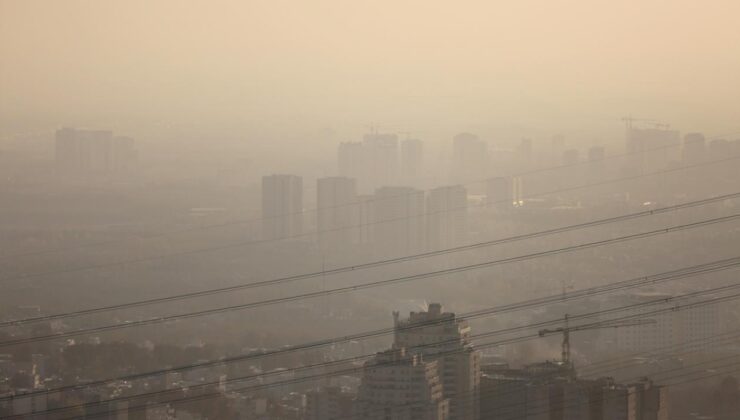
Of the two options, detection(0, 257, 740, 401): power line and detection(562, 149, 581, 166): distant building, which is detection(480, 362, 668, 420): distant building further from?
detection(562, 149, 581, 166): distant building

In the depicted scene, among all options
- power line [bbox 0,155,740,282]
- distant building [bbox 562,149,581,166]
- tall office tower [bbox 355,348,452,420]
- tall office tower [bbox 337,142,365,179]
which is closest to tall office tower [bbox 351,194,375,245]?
power line [bbox 0,155,740,282]

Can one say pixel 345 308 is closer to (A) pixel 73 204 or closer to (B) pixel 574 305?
(B) pixel 574 305

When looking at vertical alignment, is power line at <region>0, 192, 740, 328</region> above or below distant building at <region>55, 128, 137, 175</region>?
below

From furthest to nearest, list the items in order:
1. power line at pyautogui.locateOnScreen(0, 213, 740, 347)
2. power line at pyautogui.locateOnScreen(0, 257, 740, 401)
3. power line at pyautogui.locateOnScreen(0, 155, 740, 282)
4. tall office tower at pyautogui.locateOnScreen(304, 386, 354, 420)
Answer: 1. power line at pyautogui.locateOnScreen(0, 155, 740, 282)
2. power line at pyautogui.locateOnScreen(0, 213, 740, 347)
3. power line at pyautogui.locateOnScreen(0, 257, 740, 401)
4. tall office tower at pyautogui.locateOnScreen(304, 386, 354, 420)

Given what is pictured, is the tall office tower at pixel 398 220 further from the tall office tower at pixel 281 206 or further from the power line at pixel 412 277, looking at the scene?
the tall office tower at pixel 281 206

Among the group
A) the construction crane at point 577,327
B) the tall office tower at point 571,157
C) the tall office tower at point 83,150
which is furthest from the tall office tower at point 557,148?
the tall office tower at point 83,150

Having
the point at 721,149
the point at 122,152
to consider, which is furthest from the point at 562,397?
the point at 122,152

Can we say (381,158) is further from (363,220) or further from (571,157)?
(571,157)
